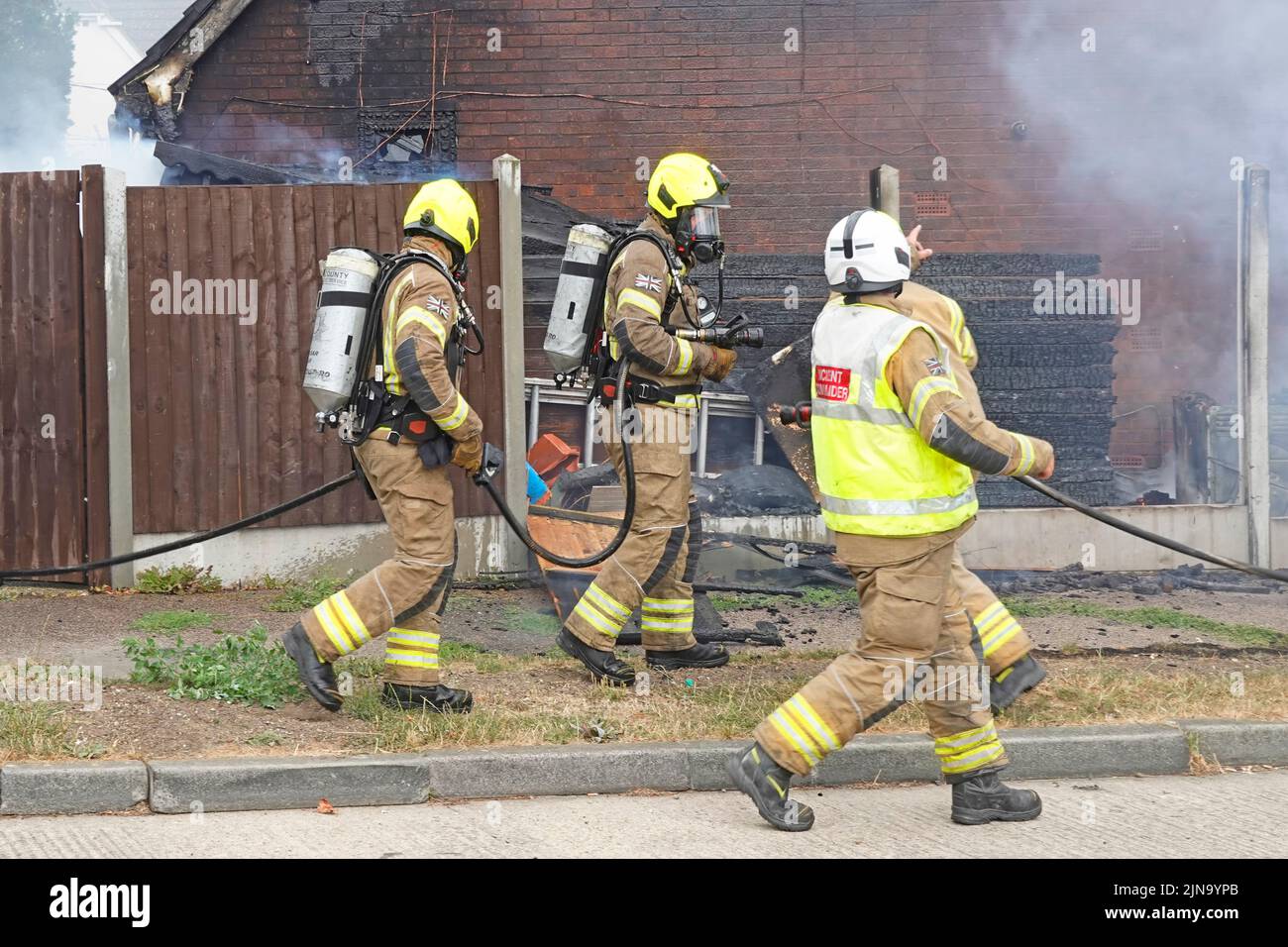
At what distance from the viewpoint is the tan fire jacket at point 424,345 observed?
18.0 feet

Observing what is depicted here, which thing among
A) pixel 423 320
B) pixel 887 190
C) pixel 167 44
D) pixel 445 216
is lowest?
pixel 423 320

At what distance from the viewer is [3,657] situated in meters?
6.77

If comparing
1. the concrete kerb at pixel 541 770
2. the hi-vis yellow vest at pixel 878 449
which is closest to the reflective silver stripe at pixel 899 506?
the hi-vis yellow vest at pixel 878 449

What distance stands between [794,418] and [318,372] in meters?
1.78

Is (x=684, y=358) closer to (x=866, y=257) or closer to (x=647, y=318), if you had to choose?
(x=647, y=318)

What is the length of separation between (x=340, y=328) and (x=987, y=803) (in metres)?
2.85

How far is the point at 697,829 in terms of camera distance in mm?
4770

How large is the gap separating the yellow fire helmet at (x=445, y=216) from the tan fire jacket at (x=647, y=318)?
30.1 inches

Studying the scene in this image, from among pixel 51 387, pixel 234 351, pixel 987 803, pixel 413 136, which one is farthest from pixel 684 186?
pixel 413 136

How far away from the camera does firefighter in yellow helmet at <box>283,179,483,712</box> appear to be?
218 inches

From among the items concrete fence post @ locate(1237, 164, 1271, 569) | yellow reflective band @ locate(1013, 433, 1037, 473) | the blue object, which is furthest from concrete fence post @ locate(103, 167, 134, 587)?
concrete fence post @ locate(1237, 164, 1271, 569)

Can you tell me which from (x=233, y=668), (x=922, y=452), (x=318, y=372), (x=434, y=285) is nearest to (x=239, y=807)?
(x=233, y=668)

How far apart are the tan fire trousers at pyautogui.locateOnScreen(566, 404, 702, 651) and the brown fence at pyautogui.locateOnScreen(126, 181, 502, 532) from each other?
2829 millimetres

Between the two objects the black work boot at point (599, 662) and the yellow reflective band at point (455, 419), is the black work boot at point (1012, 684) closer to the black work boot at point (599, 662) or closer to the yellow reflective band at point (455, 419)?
the black work boot at point (599, 662)
